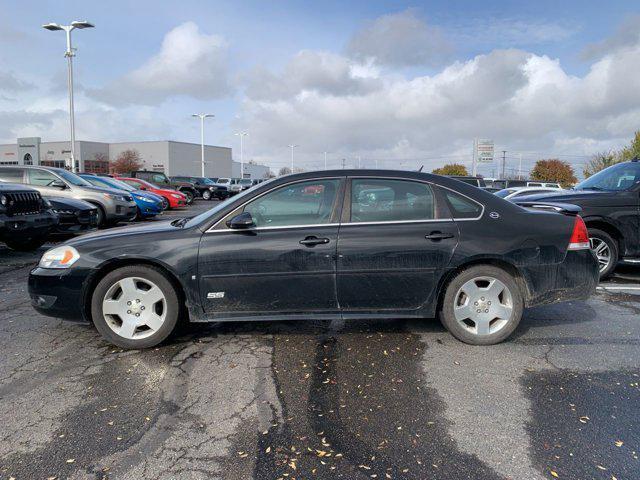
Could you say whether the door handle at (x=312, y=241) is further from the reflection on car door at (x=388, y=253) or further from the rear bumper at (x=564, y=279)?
the rear bumper at (x=564, y=279)

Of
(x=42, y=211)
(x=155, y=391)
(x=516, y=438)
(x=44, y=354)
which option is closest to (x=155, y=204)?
(x=42, y=211)

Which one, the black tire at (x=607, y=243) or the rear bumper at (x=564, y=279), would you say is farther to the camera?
the black tire at (x=607, y=243)

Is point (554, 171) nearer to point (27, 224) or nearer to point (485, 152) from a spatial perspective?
point (485, 152)

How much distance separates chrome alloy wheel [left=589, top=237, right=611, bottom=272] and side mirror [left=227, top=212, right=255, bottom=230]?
16.8ft

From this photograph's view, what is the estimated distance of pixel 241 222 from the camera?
400 cm

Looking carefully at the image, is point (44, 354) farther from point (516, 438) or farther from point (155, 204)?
point (155, 204)

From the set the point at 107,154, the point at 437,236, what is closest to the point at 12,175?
the point at 437,236

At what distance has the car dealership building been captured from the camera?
8050cm

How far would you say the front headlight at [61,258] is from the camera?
161 inches

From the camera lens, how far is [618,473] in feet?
8.00

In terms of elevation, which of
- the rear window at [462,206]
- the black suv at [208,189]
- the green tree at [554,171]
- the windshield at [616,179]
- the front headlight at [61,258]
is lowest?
the front headlight at [61,258]

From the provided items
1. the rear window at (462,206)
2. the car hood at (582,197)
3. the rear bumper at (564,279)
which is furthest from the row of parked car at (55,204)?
the car hood at (582,197)

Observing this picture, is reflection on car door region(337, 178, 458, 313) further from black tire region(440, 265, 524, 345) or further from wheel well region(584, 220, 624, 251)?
wheel well region(584, 220, 624, 251)

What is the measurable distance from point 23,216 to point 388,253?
22.6ft
